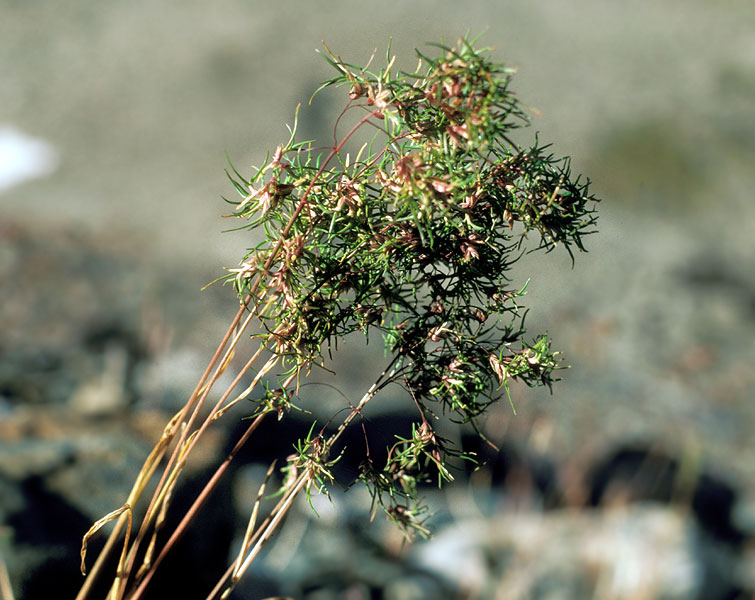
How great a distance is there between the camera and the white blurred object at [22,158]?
7086 mm

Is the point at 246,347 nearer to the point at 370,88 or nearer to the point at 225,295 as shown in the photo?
the point at 225,295

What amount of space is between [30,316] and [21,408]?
1.72 m

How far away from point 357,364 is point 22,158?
4929 millimetres

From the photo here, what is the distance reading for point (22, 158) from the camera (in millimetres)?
7344

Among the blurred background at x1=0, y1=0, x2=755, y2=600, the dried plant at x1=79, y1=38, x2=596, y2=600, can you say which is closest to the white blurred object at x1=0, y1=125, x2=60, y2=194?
the blurred background at x1=0, y1=0, x2=755, y2=600

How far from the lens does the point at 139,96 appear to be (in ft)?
23.0

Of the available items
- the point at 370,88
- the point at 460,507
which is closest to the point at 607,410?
the point at 460,507

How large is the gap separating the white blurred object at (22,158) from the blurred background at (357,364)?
0.03 m

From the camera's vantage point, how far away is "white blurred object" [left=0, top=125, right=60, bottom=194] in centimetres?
709

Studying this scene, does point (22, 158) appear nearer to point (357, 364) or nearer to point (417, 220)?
point (357, 364)

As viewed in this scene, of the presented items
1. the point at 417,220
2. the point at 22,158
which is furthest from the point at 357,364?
the point at 22,158

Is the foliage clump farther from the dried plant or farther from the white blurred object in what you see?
the white blurred object

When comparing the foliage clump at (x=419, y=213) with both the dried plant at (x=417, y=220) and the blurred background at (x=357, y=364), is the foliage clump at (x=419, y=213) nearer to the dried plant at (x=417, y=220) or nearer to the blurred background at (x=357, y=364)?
the dried plant at (x=417, y=220)

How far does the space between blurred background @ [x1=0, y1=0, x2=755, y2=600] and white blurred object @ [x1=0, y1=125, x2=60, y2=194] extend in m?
0.03
